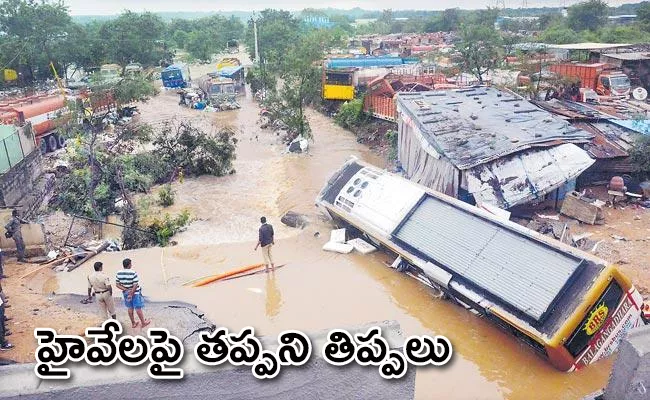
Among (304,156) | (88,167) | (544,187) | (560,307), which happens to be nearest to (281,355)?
(560,307)

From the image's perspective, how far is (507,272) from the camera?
8156 mm

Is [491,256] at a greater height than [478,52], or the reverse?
[478,52]

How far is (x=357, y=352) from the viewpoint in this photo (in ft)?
12.7

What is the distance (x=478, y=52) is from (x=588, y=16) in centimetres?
4241

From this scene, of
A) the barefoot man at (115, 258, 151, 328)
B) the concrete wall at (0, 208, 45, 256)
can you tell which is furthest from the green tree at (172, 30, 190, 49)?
the barefoot man at (115, 258, 151, 328)

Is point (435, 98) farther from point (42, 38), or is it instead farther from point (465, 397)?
point (42, 38)

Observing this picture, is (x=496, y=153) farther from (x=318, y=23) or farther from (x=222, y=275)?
(x=318, y=23)

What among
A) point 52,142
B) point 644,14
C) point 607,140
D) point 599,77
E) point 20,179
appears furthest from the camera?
point 644,14

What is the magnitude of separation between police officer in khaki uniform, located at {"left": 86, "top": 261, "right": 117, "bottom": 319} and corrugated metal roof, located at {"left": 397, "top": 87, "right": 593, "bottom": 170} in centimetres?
735

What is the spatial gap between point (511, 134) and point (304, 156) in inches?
353

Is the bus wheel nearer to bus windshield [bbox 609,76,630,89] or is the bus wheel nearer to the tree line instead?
bus windshield [bbox 609,76,630,89]

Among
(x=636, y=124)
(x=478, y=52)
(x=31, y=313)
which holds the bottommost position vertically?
(x=31, y=313)

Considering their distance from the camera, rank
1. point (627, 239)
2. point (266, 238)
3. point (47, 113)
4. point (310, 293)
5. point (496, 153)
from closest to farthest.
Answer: point (310, 293) → point (266, 238) → point (627, 239) → point (496, 153) → point (47, 113)

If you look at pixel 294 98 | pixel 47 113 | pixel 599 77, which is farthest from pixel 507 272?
pixel 599 77
